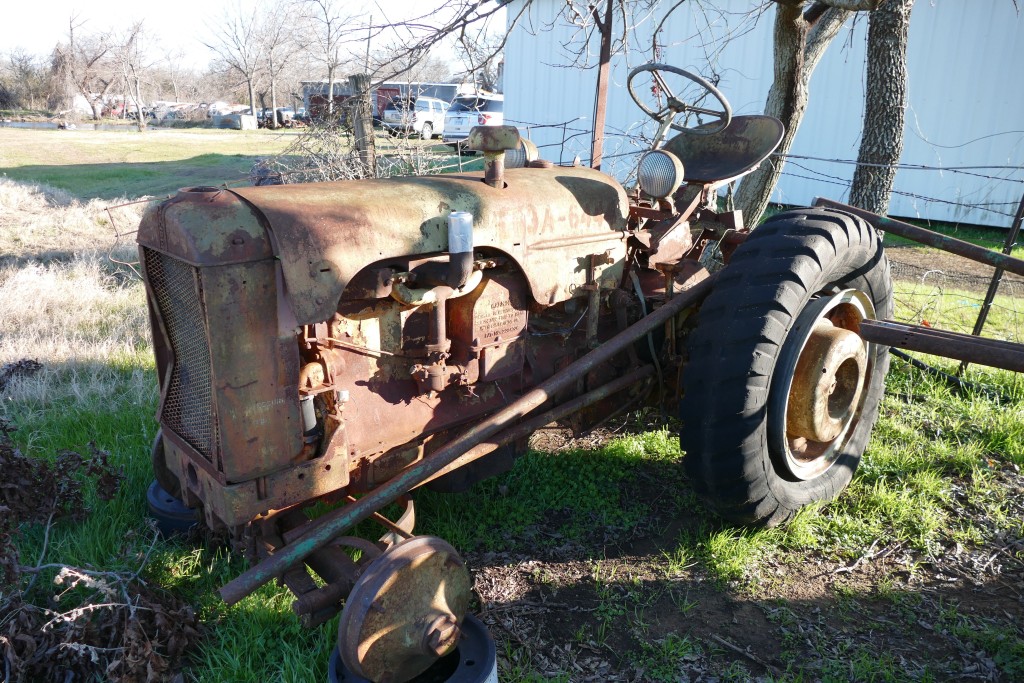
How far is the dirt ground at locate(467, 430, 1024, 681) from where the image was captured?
7.87 ft

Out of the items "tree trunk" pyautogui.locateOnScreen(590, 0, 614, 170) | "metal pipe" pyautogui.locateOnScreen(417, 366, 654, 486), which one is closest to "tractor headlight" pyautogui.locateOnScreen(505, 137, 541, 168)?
"tree trunk" pyautogui.locateOnScreen(590, 0, 614, 170)

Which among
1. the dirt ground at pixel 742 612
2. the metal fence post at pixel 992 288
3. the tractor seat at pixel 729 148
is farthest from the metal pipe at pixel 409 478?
the metal fence post at pixel 992 288

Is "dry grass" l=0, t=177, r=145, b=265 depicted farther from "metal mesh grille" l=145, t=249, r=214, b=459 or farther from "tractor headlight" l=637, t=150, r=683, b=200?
"tractor headlight" l=637, t=150, r=683, b=200

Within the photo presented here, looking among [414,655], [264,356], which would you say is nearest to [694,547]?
[414,655]

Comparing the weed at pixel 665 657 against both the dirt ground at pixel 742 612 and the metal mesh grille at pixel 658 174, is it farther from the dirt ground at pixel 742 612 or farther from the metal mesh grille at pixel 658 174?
the metal mesh grille at pixel 658 174

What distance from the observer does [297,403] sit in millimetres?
2148

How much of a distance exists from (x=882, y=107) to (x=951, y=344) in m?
4.35

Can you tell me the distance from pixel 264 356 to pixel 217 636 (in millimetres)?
1035

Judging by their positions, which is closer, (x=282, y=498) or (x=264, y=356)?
(x=264, y=356)

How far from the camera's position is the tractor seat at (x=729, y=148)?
3.39 m

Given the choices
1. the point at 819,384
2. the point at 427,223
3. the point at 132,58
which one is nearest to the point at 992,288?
the point at 819,384

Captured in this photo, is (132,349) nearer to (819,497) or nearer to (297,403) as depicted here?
(297,403)

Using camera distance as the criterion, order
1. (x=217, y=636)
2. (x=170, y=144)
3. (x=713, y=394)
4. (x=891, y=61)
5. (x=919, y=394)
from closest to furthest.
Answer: (x=217, y=636) → (x=713, y=394) → (x=919, y=394) → (x=891, y=61) → (x=170, y=144)

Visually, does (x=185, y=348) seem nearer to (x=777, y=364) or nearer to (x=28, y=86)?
(x=777, y=364)
